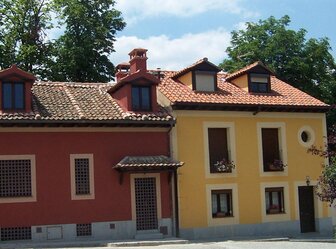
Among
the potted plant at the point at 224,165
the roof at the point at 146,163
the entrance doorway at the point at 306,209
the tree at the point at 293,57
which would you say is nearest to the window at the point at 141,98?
the roof at the point at 146,163

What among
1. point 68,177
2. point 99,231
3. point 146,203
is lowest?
point 99,231

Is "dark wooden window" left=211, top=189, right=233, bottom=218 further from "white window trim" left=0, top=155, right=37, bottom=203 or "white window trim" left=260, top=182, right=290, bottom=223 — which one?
"white window trim" left=0, top=155, right=37, bottom=203

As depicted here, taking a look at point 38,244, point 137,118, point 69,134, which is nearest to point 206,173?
point 137,118

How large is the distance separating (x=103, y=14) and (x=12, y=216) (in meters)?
17.5

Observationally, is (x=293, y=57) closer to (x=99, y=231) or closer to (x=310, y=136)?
(x=310, y=136)

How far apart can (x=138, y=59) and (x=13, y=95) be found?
246 inches

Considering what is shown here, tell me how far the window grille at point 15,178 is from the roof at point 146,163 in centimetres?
327

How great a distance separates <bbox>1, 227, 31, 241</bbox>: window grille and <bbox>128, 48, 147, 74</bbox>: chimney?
8624mm

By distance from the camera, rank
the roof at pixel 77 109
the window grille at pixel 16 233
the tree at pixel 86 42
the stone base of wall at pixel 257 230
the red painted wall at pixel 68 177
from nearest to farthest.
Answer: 1. the window grille at pixel 16 233
2. the red painted wall at pixel 68 177
3. the roof at pixel 77 109
4. the stone base of wall at pixel 257 230
5. the tree at pixel 86 42

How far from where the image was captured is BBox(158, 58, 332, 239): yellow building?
2436cm

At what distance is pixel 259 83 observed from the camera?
89.7 ft

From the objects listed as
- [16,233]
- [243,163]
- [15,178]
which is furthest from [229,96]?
[16,233]

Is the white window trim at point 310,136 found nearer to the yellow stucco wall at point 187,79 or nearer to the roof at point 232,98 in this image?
the roof at point 232,98

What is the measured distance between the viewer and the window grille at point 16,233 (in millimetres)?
21336
